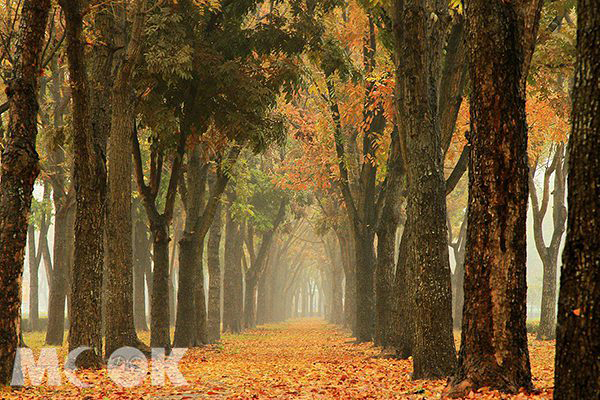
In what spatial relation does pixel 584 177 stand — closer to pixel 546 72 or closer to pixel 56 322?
pixel 546 72

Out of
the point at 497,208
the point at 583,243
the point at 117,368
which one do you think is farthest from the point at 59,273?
the point at 583,243

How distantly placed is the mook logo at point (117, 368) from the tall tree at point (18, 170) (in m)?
0.71

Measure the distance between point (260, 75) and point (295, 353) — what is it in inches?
332

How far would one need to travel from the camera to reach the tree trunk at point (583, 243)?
4512 millimetres

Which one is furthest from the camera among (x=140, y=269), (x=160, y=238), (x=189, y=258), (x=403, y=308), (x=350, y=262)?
(x=140, y=269)

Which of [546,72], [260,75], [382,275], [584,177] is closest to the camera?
[584,177]

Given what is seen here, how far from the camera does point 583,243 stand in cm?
459

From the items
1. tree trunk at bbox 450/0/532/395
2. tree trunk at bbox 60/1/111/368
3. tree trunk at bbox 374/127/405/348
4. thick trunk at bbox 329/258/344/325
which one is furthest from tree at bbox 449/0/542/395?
thick trunk at bbox 329/258/344/325

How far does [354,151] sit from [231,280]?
11.2 metres

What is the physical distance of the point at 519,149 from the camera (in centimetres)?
752

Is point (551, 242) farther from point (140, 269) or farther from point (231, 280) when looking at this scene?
point (140, 269)

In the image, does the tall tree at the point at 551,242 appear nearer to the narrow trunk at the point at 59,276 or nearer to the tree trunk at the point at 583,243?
the narrow trunk at the point at 59,276

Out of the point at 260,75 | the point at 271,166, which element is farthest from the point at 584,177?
the point at 271,166

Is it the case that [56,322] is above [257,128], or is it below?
below
